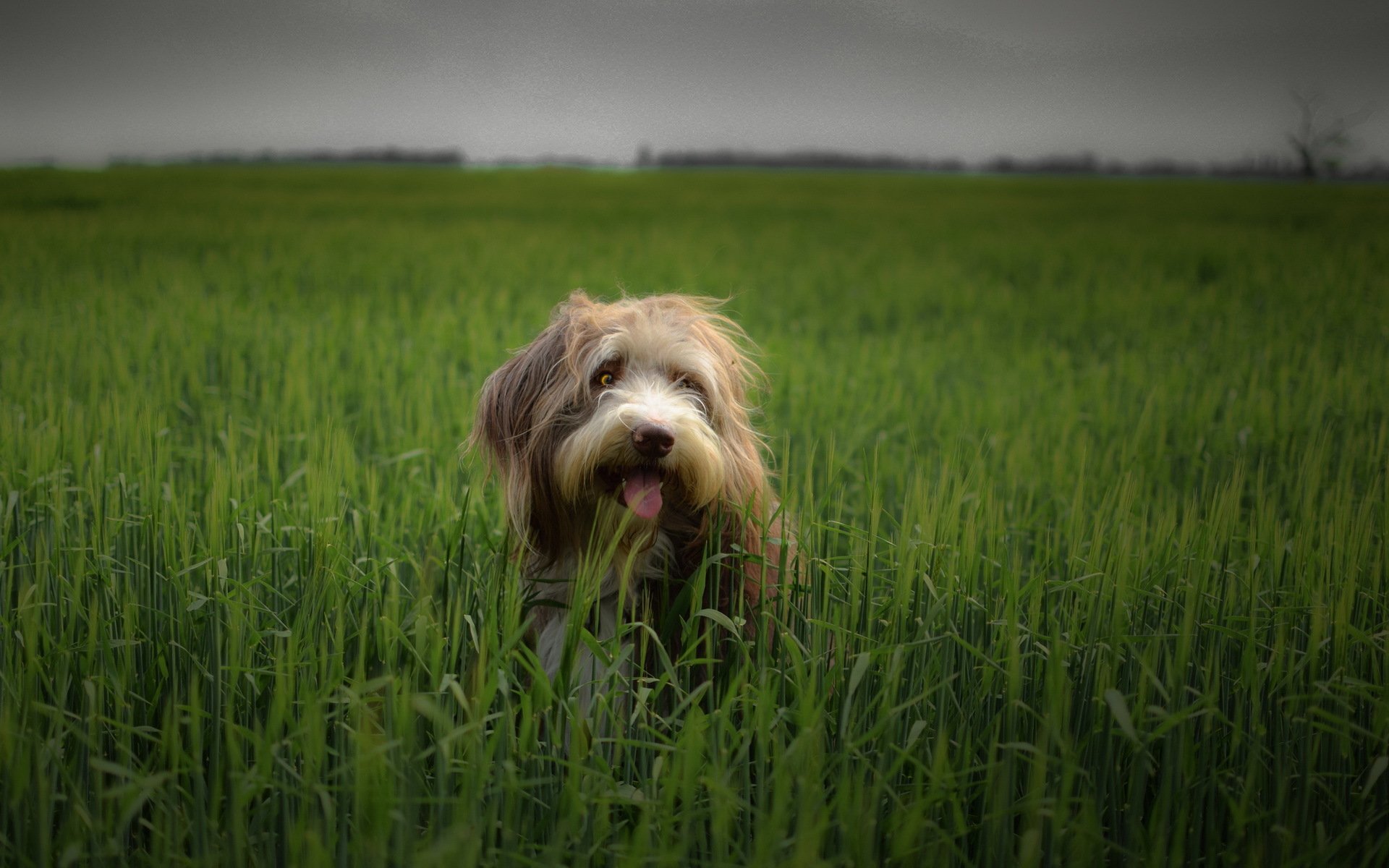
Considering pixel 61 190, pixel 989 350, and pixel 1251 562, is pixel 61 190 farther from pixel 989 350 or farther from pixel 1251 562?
pixel 1251 562

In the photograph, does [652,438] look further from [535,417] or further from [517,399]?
[517,399]

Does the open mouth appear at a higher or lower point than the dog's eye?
lower

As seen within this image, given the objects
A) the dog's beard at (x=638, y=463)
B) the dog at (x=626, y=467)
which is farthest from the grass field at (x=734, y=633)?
the dog's beard at (x=638, y=463)

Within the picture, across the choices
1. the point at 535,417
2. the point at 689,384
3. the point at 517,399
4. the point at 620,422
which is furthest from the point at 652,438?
the point at 517,399

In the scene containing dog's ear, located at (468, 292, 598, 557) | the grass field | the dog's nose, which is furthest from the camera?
dog's ear, located at (468, 292, 598, 557)

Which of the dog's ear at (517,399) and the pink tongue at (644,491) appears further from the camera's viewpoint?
the dog's ear at (517,399)

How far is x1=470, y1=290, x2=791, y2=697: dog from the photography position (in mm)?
2402

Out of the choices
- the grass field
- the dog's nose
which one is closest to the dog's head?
the dog's nose

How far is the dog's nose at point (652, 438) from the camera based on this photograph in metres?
2.32

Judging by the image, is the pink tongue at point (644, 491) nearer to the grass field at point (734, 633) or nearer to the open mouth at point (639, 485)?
the open mouth at point (639, 485)

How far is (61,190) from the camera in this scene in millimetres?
19641

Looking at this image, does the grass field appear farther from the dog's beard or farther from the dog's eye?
the dog's eye

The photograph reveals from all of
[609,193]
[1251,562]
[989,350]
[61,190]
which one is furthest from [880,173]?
[1251,562]

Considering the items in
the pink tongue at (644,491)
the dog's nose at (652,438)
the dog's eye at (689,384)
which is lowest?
the pink tongue at (644,491)
